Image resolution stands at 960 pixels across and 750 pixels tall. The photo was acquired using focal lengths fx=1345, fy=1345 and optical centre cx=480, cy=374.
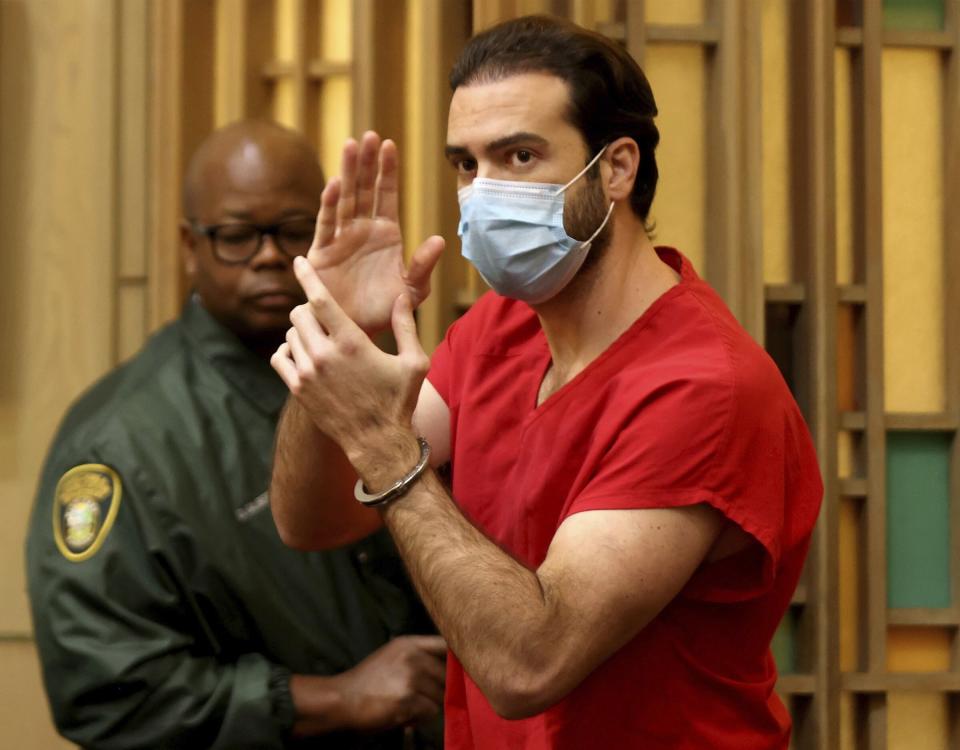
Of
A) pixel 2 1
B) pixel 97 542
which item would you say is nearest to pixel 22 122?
pixel 2 1

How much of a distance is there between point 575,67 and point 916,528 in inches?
54.9

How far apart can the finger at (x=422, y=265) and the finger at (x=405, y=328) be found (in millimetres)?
30

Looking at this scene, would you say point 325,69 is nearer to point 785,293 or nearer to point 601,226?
point 785,293

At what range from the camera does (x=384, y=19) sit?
9.02 feet

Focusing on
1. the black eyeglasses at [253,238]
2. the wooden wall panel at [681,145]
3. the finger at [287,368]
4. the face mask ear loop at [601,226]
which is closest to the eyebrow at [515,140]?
the face mask ear loop at [601,226]

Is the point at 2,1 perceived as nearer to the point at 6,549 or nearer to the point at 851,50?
the point at 6,549

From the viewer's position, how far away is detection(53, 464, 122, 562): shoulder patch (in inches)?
84.7

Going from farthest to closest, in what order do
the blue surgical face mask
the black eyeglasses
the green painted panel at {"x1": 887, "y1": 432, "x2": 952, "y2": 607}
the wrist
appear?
1. the green painted panel at {"x1": 887, "y1": 432, "x2": 952, "y2": 607}
2. the black eyeglasses
3. the blue surgical face mask
4. the wrist

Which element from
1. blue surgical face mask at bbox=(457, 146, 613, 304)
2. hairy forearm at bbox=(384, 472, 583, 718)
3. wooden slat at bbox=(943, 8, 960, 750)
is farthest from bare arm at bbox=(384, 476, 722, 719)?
wooden slat at bbox=(943, 8, 960, 750)

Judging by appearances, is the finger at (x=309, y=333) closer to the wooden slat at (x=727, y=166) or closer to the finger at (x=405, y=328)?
the finger at (x=405, y=328)

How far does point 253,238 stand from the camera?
7.75 ft

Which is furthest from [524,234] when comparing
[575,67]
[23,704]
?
[23,704]

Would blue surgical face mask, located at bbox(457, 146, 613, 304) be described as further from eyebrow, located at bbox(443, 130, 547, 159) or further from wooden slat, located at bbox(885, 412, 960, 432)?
wooden slat, located at bbox(885, 412, 960, 432)

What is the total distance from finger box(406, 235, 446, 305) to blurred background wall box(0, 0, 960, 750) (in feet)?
2.75
